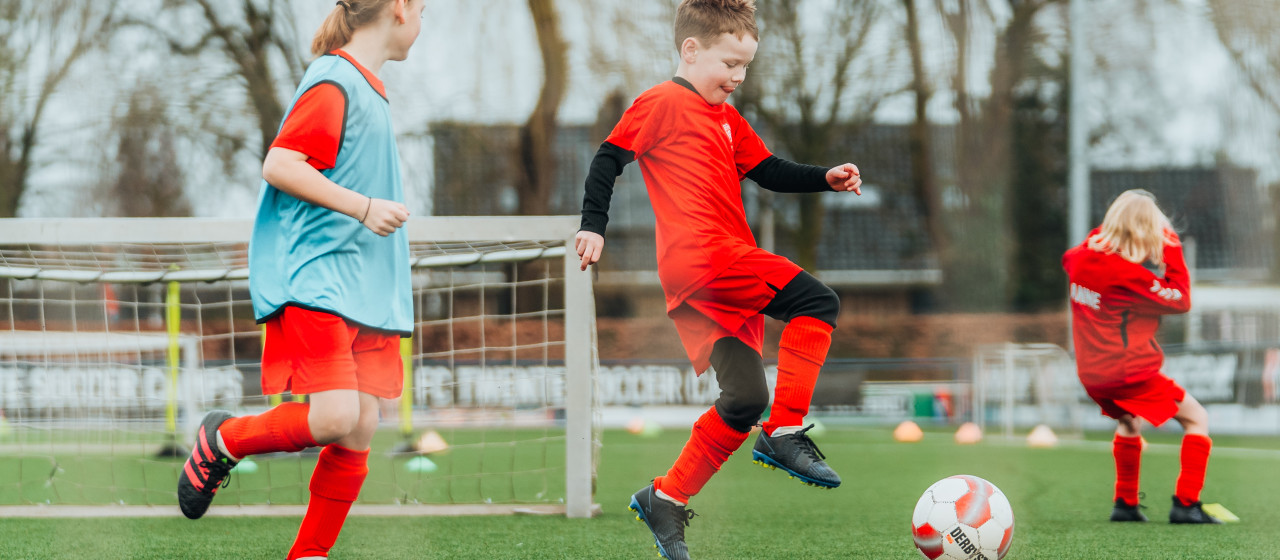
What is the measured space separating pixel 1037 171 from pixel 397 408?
12.3 meters

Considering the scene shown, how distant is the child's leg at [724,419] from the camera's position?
2.89 metres

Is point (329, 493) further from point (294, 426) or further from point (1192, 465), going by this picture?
point (1192, 465)

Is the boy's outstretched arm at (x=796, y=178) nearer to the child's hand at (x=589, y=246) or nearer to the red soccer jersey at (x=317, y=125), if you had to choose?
the child's hand at (x=589, y=246)

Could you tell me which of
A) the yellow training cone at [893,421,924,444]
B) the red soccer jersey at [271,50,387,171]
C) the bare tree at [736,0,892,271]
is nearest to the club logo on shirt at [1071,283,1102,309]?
the red soccer jersey at [271,50,387,171]

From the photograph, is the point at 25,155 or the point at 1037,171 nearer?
the point at 25,155

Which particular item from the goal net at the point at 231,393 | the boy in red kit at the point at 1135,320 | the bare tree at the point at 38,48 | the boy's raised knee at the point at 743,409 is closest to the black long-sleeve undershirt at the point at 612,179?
the boy's raised knee at the point at 743,409

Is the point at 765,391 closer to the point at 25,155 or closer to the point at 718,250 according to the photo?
the point at 718,250

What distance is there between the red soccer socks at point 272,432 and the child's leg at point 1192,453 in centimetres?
355

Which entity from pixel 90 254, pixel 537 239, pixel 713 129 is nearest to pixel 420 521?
pixel 537 239

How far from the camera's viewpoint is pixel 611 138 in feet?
9.54

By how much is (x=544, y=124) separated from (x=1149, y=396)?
10.7 meters

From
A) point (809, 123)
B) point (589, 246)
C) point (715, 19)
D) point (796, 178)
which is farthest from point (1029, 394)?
point (589, 246)

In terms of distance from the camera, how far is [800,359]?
2840mm

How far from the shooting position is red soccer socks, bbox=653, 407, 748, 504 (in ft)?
9.77
